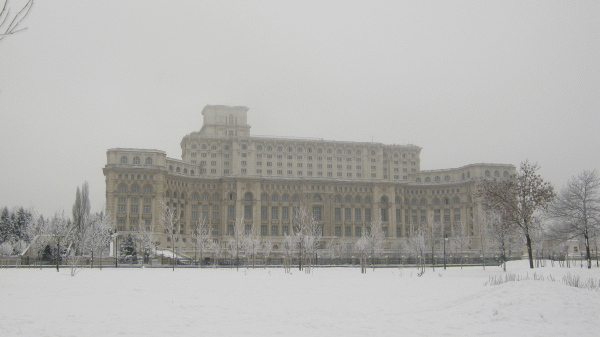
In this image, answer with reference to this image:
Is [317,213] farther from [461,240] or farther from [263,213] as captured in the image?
[461,240]

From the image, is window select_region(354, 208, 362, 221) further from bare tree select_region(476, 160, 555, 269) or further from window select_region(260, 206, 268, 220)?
bare tree select_region(476, 160, 555, 269)

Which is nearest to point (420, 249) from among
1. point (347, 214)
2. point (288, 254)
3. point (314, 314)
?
point (288, 254)

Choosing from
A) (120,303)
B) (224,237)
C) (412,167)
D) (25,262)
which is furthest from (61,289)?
(412,167)

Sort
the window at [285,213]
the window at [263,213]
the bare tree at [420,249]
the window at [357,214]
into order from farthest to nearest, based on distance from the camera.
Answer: the window at [357,214] → the window at [285,213] → the window at [263,213] → the bare tree at [420,249]

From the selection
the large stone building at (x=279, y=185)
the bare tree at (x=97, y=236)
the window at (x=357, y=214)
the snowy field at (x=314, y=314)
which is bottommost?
the snowy field at (x=314, y=314)

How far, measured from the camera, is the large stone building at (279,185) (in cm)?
11944

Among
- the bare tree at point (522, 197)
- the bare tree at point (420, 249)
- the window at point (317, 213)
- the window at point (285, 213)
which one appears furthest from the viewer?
the window at point (317, 213)

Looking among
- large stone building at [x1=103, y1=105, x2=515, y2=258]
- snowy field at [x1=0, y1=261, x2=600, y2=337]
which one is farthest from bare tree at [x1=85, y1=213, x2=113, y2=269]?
snowy field at [x1=0, y1=261, x2=600, y2=337]

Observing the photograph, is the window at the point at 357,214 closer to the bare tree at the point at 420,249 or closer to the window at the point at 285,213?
the bare tree at the point at 420,249

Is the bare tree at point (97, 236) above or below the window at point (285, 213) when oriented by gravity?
below

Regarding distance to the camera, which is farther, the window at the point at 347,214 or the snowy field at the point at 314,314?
the window at the point at 347,214

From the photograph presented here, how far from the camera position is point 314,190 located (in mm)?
137625

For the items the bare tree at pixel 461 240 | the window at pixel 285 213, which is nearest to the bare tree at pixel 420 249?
the bare tree at pixel 461 240

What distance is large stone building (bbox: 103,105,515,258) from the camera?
119 m
